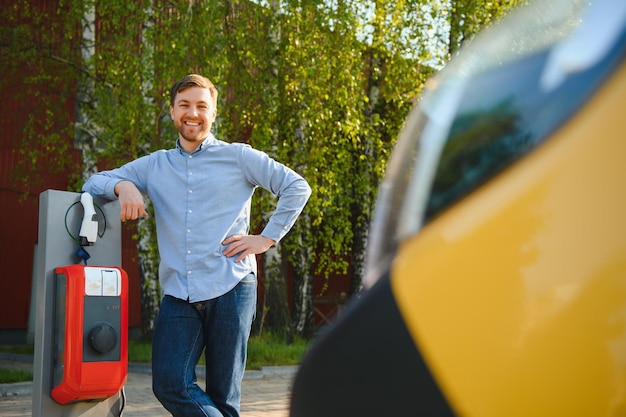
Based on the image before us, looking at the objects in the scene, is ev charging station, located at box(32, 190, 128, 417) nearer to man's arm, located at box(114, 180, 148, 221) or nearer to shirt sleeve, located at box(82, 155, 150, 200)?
shirt sleeve, located at box(82, 155, 150, 200)

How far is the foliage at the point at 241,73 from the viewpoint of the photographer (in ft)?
39.2

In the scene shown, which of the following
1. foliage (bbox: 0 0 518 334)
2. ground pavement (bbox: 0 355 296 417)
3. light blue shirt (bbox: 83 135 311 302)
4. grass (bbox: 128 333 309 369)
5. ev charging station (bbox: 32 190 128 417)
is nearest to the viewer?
light blue shirt (bbox: 83 135 311 302)

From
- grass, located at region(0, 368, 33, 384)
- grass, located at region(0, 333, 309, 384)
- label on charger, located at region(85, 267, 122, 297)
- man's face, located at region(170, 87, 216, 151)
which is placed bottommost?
grass, located at region(0, 333, 309, 384)

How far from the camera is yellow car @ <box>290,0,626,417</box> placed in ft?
4.23

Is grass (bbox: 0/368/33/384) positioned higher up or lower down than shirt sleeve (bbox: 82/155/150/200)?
lower down

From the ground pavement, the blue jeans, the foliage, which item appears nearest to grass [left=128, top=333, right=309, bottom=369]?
the ground pavement

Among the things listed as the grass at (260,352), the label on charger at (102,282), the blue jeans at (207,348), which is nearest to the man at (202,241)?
the blue jeans at (207,348)

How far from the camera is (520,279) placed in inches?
52.7

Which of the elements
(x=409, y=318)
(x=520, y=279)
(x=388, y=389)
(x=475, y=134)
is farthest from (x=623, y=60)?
(x=388, y=389)

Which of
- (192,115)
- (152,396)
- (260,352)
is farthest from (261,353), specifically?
(192,115)

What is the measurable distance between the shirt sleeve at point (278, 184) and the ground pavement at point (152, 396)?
102 inches

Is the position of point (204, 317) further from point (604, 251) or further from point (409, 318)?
point (604, 251)

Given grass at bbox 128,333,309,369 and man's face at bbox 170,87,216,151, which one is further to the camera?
grass at bbox 128,333,309,369

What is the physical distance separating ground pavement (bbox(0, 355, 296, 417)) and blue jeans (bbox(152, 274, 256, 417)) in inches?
106
